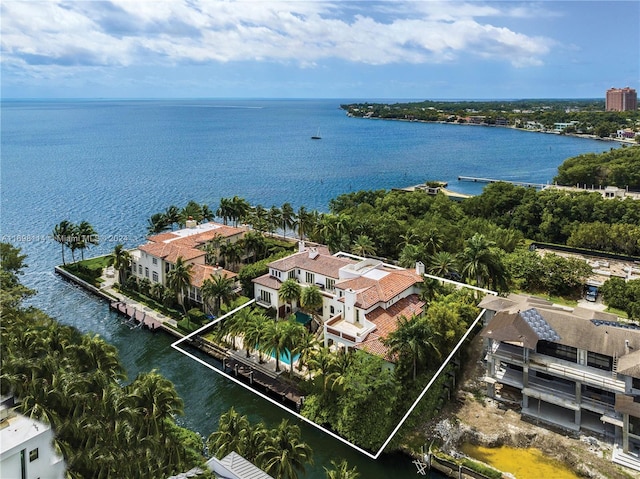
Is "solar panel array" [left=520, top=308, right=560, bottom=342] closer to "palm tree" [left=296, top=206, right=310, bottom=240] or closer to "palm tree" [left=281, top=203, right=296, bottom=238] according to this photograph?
"palm tree" [left=296, top=206, right=310, bottom=240]

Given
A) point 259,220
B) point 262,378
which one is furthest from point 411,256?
point 259,220

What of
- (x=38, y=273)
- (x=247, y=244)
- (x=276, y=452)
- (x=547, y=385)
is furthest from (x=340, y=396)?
(x=38, y=273)

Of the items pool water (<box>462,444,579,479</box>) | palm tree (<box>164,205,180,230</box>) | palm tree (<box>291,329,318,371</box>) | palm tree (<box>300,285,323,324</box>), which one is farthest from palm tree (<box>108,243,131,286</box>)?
pool water (<box>462,444,579,479</box>)

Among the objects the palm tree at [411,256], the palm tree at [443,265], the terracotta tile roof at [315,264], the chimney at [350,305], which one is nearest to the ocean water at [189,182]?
the chimney at [350,305]

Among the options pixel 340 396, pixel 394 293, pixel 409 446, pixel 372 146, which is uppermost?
pixel 372 146

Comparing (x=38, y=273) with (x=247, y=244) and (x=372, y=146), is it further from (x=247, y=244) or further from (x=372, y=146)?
(x=372, y=146)

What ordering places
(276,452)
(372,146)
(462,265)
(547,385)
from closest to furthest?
(276,452), (547,385), (462,265), (372,146)

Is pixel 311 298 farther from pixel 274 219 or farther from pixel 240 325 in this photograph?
pixel 274 219
